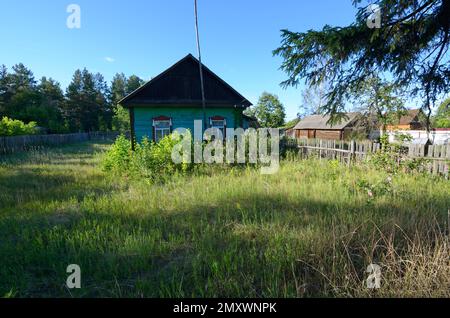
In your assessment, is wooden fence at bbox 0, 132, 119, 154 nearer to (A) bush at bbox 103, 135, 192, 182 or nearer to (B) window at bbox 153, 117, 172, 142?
(B) window at bbox 153, 117, 172, 142

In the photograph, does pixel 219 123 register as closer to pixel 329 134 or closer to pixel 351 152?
pixel 351 152

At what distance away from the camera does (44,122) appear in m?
41.4

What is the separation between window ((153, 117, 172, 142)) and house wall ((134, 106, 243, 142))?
203 millimetres

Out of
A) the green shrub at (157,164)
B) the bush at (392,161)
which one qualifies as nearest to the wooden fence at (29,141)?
the green shrub at (157,164)

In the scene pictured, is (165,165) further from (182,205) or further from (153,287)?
(153,287)

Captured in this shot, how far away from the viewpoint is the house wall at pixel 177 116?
14305mm

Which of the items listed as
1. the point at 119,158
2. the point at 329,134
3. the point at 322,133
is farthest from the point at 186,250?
the point at 322,133

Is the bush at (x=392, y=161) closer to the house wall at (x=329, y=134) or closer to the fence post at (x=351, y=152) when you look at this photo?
the fence post at (x=351, y=152)

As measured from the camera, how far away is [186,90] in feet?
49.2

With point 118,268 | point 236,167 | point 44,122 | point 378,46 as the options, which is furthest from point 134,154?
point 44,122

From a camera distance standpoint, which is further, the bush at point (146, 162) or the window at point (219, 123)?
the window at point (219, 123)

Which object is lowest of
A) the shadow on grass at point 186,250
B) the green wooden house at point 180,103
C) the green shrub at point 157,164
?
the shadow on grass at point 186,250

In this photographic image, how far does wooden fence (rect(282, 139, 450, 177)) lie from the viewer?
277 inches

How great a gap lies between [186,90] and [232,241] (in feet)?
43.4
